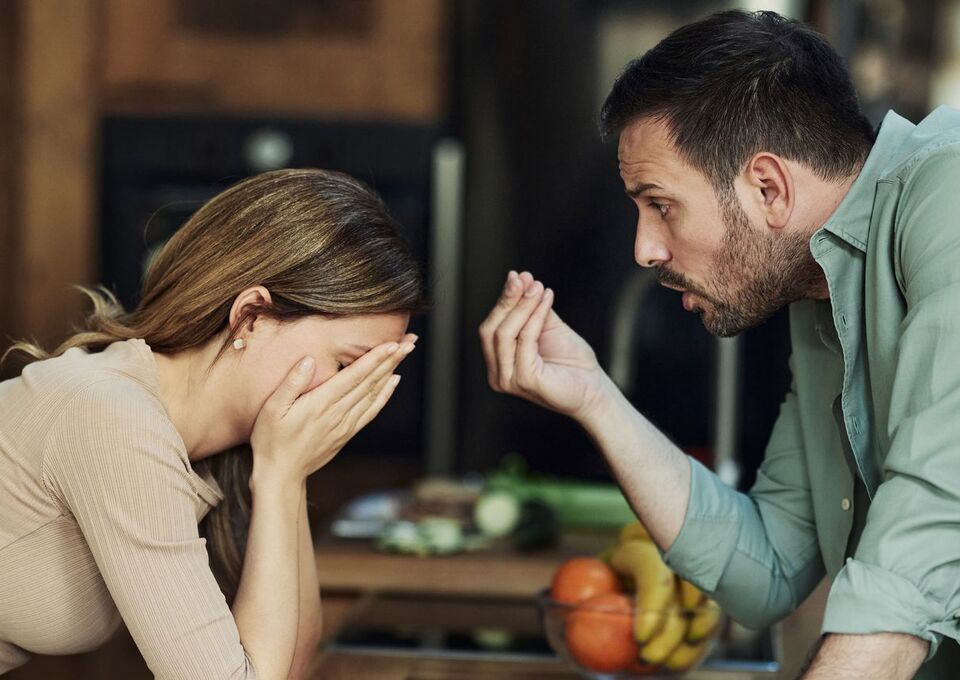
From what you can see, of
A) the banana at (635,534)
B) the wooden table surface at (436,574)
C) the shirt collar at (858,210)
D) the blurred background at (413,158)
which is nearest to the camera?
the shirt collar at (858,210)

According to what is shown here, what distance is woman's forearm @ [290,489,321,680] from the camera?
1.65m

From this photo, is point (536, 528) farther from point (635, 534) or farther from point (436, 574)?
point (635, 534)

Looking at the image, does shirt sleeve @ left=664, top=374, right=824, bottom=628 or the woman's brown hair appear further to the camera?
shirt sleeve @ left=664, top=374, right=824, bottom=628

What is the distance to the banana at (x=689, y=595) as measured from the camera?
5.41 ft

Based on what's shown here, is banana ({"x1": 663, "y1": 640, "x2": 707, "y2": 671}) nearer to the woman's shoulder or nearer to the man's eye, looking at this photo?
the man's eye

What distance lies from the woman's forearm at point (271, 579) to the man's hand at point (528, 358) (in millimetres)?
310

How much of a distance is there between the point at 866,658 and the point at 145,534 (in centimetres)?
68

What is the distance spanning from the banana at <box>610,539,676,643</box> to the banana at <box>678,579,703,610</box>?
0.05 ft

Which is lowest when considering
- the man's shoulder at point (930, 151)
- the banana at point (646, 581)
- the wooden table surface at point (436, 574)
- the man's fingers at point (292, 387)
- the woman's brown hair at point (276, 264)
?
the wooden table surface at point (436, 574)

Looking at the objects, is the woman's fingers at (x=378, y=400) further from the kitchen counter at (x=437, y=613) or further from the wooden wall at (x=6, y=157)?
the wooden wall at (x=6, y=157)

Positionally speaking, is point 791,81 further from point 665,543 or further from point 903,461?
point 665,543

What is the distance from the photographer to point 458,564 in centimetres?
207

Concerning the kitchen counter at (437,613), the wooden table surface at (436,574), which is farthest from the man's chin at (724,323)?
the wooden table surface at (436,574)

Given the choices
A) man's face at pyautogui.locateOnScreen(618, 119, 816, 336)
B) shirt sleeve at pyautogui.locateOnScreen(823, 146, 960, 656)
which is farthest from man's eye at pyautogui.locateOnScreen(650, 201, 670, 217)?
shirt sleeve at pyautogui.locateOnScreen(823, 146, 960, 656)
